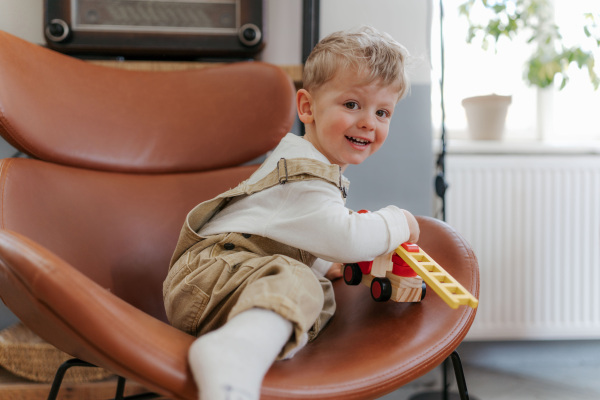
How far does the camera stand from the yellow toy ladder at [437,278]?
63cm

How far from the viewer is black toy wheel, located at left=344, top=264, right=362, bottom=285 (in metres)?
0.87

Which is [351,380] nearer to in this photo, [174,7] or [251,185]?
[251,185]

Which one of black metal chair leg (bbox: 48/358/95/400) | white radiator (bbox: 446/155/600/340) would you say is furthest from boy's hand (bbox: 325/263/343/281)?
white radiator (bbox: 446/155/600/340)

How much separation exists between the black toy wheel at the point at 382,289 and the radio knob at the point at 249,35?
834 millimetres

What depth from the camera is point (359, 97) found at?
0.84 meters

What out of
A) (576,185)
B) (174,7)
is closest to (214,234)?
(174,7)

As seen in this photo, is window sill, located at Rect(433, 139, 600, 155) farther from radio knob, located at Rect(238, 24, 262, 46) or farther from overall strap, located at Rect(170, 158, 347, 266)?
overall strap, located at Rect(170, 158, 347, 266)

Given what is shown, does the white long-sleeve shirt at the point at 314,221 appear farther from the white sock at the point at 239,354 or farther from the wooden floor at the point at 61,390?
the wooden floor at the point at 61,390

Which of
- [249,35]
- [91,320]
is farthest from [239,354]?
[249,35]

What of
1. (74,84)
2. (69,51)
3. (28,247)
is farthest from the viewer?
(69,51)

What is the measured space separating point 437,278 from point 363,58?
0.38m

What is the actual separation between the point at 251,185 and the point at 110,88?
48 cm

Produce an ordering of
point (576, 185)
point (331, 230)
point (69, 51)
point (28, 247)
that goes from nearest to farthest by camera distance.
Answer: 1. point (28, 247)
2. point (331, 230)
3. point (69, 51)
4. point (576, 185)

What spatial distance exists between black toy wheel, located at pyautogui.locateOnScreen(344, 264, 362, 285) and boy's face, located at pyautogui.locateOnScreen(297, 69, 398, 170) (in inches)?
7.4
